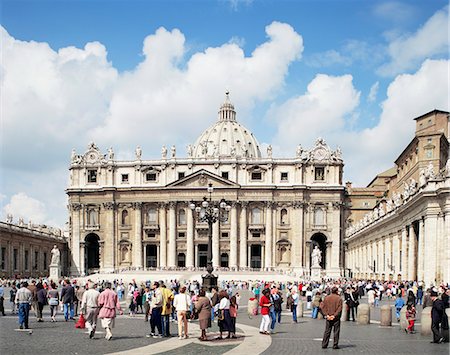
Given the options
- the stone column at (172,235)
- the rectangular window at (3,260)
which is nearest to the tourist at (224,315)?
the rectangular window at (3,260)

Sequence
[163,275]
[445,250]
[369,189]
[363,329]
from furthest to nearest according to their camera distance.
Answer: [369,189] < [163,275] < [445,250] < [363,329]

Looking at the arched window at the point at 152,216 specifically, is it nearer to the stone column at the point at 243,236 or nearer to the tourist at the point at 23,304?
the stone column at the point at 243,236

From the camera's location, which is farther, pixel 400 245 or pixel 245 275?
A: pixel 245 275

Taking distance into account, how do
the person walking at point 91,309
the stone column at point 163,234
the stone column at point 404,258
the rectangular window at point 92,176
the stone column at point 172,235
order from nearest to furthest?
the person walking at point 91,309 → the stone column at point 404,258 → the stone column at point 172,235 → the stone column at point 163,234 → the rectangular window at point 92,176

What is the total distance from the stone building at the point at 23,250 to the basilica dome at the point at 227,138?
44678mm

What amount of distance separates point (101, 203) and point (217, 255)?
19.1 metres

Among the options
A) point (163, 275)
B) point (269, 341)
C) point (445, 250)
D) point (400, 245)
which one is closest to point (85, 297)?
point (269, 341)

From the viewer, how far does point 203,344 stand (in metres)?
17.5

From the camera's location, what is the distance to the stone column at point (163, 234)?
9719 centimetres

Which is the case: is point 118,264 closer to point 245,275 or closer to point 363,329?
point 245,275

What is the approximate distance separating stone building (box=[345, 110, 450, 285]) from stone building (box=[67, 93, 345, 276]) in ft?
22.1

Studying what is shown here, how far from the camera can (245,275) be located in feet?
266

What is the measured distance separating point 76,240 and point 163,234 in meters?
13.2

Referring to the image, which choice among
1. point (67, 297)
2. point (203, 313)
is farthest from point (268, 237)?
point (203, 313)
